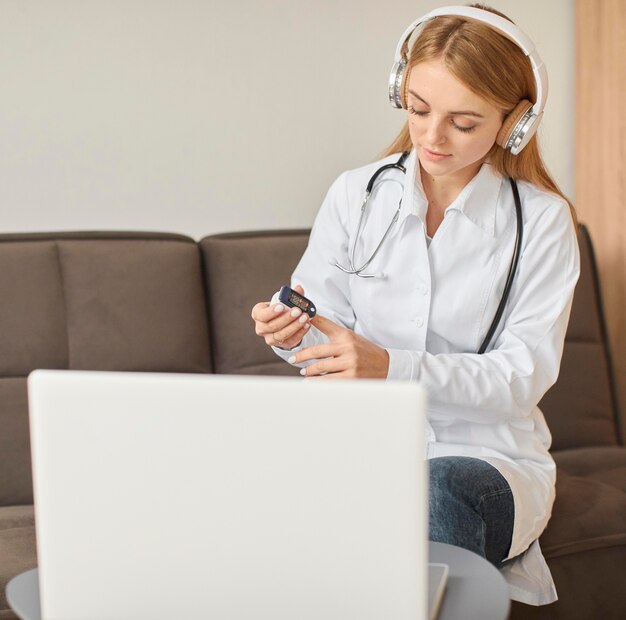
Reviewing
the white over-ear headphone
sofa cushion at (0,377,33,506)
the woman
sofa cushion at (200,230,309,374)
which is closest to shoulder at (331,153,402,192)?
the woman

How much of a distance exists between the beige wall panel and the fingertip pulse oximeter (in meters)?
1.46

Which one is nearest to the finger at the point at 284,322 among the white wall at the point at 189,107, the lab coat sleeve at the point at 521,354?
the lab coat sleeve at the point at 521,354

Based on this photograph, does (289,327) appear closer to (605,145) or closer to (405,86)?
(405,86)

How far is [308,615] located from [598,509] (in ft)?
3.81

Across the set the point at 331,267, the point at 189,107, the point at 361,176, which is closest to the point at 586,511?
the point at 331,267

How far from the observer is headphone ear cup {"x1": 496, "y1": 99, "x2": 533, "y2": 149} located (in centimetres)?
156

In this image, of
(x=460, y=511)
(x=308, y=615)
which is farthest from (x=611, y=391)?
(x=308, y=615)

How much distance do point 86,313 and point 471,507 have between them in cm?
103

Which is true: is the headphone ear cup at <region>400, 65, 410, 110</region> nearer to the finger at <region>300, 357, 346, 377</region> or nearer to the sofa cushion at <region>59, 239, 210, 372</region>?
the finger at <region>300, 357, 346, 377</region>

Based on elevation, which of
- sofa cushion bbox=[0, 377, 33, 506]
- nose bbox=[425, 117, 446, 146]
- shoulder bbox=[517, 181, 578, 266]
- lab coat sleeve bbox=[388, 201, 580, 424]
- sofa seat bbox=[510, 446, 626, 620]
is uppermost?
nose bbox=[425, 117, 446, 146]

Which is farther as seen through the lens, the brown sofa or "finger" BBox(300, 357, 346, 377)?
the brown sofa

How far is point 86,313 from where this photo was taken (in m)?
2.04

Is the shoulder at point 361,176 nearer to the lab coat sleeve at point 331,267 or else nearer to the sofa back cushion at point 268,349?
the lab coat sleeve at point 331,267

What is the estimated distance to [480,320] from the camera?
1660 millimetres
